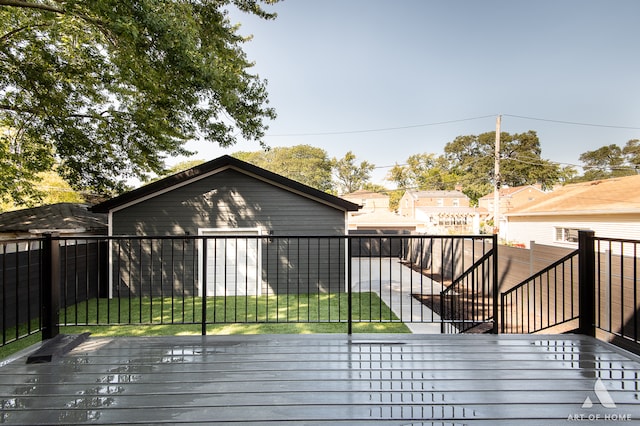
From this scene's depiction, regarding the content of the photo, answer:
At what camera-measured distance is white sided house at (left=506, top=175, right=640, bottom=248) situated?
31.8 feet

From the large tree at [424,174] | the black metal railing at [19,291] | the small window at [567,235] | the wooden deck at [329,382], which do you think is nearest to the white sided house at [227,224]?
the black metal railing at [19,291]

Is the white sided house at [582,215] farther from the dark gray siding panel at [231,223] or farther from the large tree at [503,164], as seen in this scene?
the large tree at [503,164]

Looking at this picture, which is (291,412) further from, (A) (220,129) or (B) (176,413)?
(A) (220,129)

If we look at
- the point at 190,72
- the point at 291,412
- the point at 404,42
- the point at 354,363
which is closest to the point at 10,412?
the point at 291,412

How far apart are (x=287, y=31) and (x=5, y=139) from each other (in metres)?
8.48

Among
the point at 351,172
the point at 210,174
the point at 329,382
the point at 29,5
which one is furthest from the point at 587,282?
the point at 351,172

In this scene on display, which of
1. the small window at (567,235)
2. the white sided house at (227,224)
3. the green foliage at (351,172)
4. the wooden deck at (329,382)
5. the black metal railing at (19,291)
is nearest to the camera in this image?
the wooden deck at (329,382)

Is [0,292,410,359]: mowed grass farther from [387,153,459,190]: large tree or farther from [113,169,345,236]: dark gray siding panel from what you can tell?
[387,153,459,190]: large tree

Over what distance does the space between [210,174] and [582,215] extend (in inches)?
521

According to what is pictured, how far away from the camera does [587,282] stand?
2.76m

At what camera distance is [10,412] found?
1.64 meters

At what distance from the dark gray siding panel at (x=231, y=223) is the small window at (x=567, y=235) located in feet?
34.2

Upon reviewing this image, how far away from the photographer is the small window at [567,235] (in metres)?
12.0

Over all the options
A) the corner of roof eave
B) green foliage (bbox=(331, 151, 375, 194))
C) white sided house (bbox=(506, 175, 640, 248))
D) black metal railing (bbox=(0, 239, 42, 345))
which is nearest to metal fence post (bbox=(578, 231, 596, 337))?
black metal railing (bbox=(0, 239, 42, 345))
